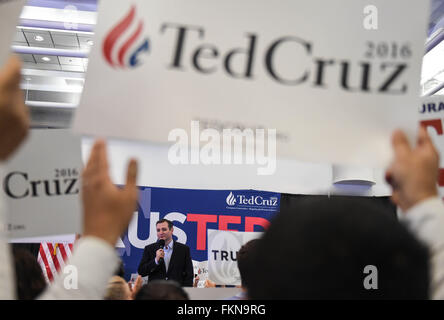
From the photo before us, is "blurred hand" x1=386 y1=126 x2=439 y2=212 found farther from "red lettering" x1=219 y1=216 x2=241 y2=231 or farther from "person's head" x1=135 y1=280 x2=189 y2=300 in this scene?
"red lettering" x1=219 y1=216 x2=241 y2=231

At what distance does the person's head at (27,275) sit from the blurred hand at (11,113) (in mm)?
851

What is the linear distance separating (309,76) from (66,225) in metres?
0.89

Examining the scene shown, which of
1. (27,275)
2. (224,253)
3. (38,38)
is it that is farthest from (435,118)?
(38,38)

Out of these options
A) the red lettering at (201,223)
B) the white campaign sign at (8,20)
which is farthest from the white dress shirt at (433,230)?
the red lettering at (201,223)

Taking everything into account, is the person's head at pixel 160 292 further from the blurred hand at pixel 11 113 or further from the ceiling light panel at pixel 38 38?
the ceiling light panel at pixel 38 38

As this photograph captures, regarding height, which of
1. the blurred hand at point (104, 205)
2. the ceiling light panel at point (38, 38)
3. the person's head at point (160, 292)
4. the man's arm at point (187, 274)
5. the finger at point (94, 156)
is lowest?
the man's arm at point (187, 274)

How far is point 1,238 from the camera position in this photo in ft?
2.08

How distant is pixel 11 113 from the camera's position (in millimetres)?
661

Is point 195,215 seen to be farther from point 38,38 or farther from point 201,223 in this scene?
point 38,38

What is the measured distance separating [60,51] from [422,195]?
6.19 metres

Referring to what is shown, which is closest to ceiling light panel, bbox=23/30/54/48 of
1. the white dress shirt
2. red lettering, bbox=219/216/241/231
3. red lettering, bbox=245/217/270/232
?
red lettering, bbox=219/216/241/231

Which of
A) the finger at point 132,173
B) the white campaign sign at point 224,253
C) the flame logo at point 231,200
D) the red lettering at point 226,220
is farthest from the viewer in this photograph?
the flame logo at point 231,200

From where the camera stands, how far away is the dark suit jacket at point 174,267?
16.4 ft
